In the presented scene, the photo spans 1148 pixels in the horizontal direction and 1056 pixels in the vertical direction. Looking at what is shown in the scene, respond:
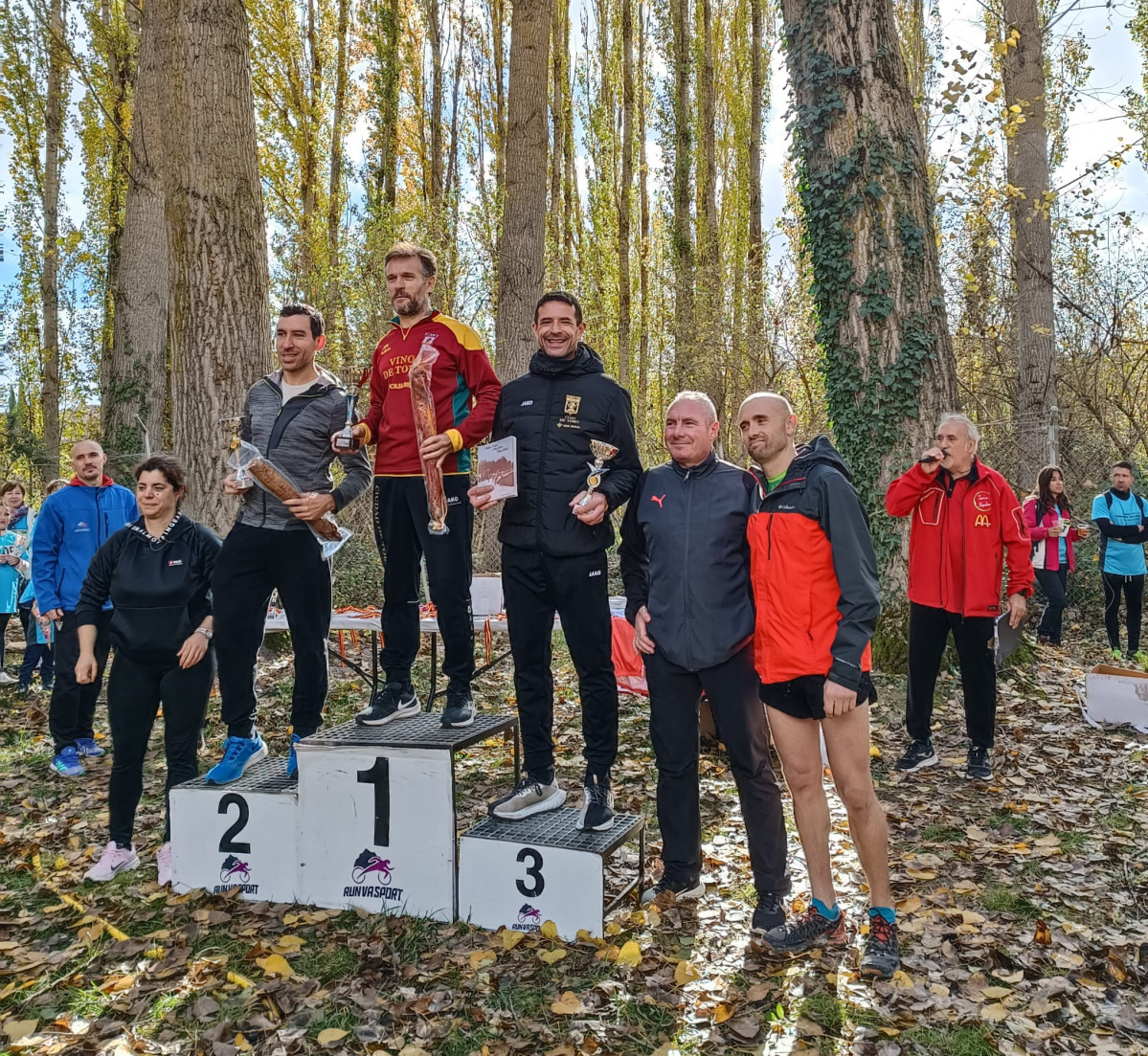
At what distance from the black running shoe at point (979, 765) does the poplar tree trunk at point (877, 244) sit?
6.83 ft

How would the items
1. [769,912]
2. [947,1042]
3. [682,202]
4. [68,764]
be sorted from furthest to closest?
[682,202]
[68,764]
[769,912]
[947,1042]

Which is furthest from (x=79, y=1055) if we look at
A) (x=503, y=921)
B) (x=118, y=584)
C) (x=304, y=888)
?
(x=118, y=584)

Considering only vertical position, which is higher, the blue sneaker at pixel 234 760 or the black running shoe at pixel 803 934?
the blue sneaker at pixel 234 760

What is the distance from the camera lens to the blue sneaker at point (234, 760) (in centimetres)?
418

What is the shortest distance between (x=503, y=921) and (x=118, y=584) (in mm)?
2395

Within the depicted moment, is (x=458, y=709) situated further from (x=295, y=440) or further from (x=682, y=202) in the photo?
(x=682, y=202)

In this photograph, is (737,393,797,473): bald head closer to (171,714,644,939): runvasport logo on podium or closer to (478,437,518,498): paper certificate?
(478,437,518,498): paper certificate

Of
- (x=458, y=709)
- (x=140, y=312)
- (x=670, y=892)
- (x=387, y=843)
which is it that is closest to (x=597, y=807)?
(x=670, y=892)

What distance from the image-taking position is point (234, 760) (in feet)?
13.8

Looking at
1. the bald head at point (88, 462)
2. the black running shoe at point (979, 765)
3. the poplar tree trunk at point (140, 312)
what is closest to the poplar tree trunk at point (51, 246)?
the poplar tree trunk at point (140, 312)

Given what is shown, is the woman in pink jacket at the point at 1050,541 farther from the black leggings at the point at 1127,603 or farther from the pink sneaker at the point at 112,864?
the pink sneaker at the point at 112,864

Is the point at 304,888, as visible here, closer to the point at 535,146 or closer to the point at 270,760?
the point at 270,760

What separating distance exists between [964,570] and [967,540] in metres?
0.18

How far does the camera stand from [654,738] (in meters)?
3.82
